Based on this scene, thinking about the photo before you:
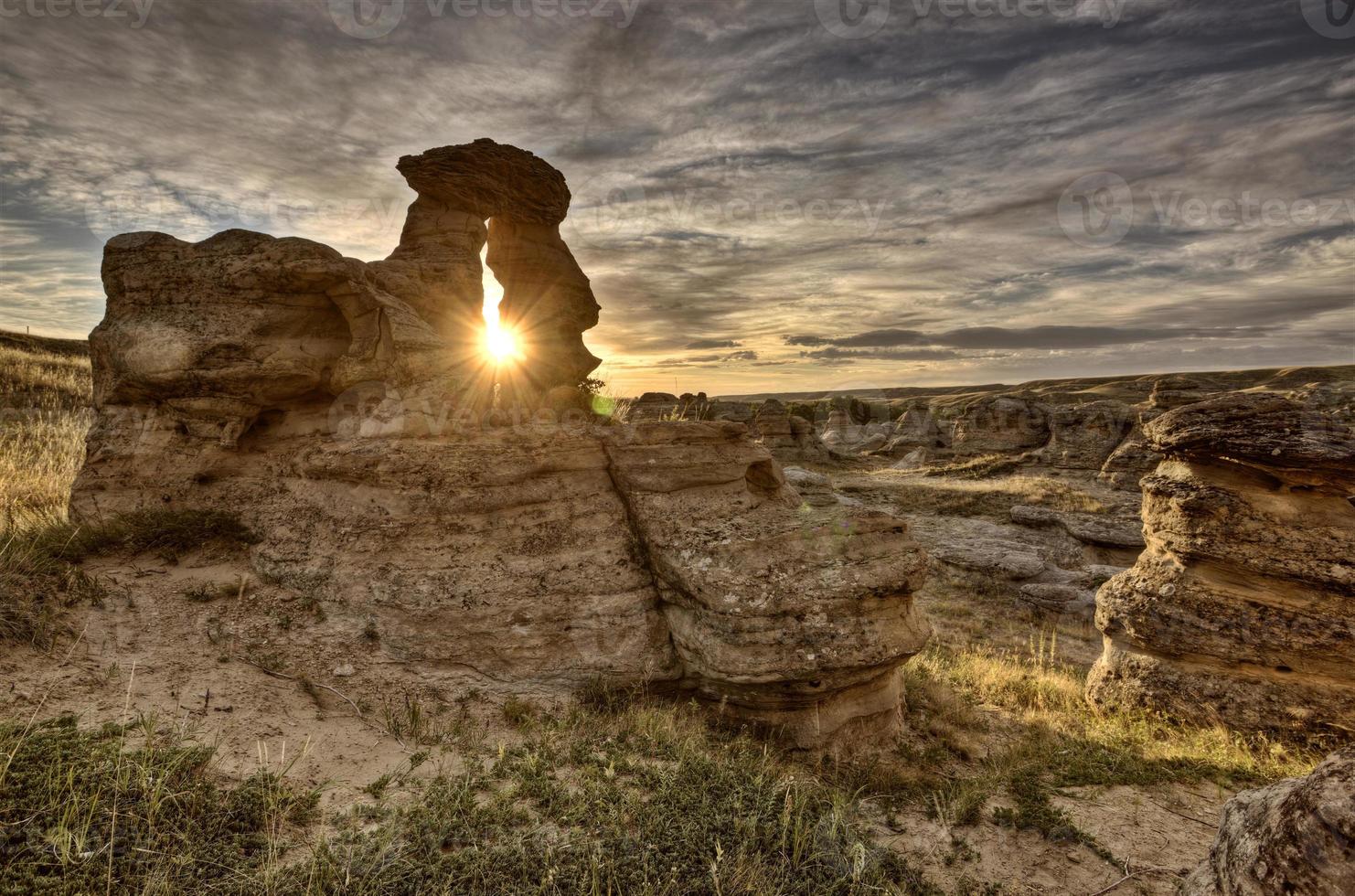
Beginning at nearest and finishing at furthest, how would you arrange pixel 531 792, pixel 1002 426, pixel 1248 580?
1. pixel 531 792
2. pixel 1248 580
3. pixel 1002 426

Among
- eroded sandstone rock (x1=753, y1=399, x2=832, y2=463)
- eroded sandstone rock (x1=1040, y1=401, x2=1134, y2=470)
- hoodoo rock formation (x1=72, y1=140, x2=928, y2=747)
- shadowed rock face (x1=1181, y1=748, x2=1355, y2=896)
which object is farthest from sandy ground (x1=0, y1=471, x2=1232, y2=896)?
eroded sandstone rock (x1=753, y1=399, x2=832, y2=463)

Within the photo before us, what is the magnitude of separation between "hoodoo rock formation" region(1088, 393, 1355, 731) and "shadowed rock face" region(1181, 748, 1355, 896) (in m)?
6.68

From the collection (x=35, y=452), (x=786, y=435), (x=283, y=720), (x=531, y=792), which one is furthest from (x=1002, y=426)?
(x=35, y=452)

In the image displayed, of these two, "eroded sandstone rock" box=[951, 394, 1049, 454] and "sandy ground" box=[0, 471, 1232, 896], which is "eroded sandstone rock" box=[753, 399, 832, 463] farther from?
"sandy ground" box=[0, 471, 1232, 896]

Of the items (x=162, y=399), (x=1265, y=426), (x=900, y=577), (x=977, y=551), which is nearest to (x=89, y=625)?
(x=162, y=399)

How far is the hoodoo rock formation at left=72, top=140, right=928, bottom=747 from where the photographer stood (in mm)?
6730

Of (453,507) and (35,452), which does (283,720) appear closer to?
(453,507)

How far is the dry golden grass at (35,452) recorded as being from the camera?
8340 mm

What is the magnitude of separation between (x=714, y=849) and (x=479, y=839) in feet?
5.82

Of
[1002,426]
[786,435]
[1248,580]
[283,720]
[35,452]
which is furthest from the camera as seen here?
[786,435]

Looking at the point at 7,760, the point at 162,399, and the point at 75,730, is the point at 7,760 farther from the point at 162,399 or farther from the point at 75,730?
the point at 162,399

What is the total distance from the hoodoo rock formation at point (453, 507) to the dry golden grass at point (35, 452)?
158cm

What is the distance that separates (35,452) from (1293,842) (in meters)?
18.6

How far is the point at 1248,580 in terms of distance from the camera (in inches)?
348
